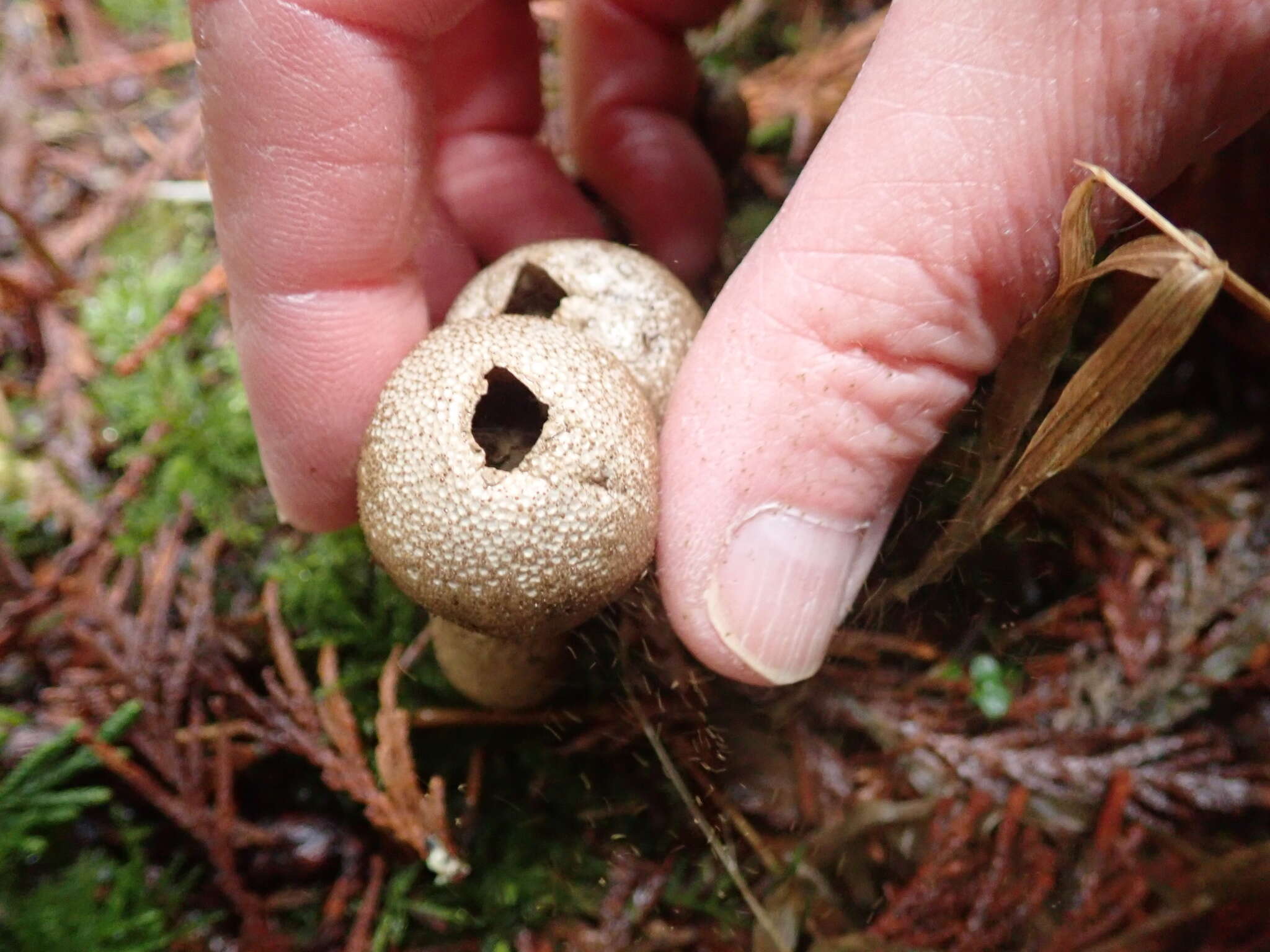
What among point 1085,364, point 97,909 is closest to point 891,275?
Result: point 1085,364

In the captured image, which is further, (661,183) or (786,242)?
(661,183)

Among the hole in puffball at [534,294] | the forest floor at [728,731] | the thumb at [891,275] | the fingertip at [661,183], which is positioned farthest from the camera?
the fingertip at [661,183]

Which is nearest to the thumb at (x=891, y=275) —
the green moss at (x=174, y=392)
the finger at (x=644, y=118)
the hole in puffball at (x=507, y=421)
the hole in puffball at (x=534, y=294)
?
the hole in puffball at (x=507, y=421)

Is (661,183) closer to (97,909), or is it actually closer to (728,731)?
(728,731)

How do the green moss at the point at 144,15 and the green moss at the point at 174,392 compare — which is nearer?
the green moss at the point at 174,392

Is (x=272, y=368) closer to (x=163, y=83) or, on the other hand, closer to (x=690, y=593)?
Answer: (x=690, y=593)

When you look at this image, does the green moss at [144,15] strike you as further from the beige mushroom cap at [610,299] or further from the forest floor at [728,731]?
the beige mushroom cap at [610,299]

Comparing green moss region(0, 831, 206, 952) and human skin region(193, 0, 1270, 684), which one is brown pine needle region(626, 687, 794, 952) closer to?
human skin region(193, 0, 1270, 684)
